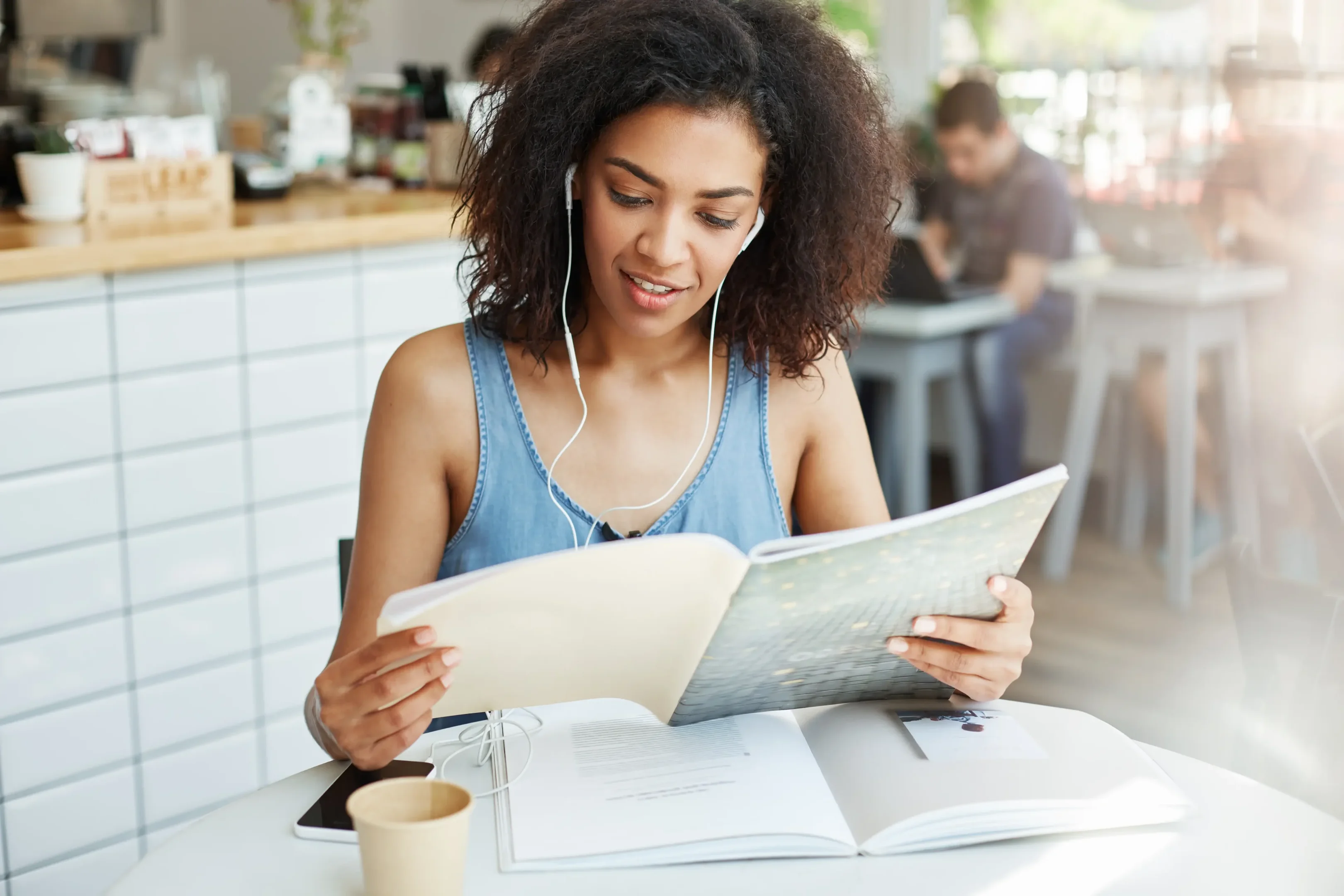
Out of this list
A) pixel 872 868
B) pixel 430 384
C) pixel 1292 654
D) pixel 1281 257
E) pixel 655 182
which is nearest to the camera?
pixel 872 868

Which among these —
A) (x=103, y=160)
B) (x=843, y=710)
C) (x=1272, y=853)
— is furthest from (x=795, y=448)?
(x=103, y=160)

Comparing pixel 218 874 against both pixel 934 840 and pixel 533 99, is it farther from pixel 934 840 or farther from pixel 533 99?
pixel 533 99

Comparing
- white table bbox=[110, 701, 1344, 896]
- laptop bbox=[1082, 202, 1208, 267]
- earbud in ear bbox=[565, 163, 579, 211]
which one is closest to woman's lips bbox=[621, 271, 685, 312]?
earbud in ear bbox=[565, 163, 579, 211]

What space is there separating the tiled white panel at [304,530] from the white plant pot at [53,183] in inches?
21.2

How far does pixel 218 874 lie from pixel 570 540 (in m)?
0.50

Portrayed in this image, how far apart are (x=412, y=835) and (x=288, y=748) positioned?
1519 mm

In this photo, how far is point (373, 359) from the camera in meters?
2.12

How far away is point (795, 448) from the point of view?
133 centimetres

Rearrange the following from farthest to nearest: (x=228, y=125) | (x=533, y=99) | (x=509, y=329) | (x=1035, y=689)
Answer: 1. (x=1035, y=689)
2. (x=228, y=125)
3. (x=509, y=329)
4. (x=533, y=99)

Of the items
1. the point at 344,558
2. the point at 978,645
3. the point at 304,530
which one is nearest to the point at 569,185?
the point at 344,558

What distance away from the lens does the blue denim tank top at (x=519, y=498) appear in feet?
4.01

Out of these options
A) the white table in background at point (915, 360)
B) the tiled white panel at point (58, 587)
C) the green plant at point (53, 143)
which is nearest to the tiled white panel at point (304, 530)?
the tiled white panel at point (58, 587)

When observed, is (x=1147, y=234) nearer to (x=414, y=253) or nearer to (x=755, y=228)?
→ (x=414, y=253)

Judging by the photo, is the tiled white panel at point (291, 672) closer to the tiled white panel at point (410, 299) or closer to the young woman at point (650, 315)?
the tiled white panel at point (410, 299)
